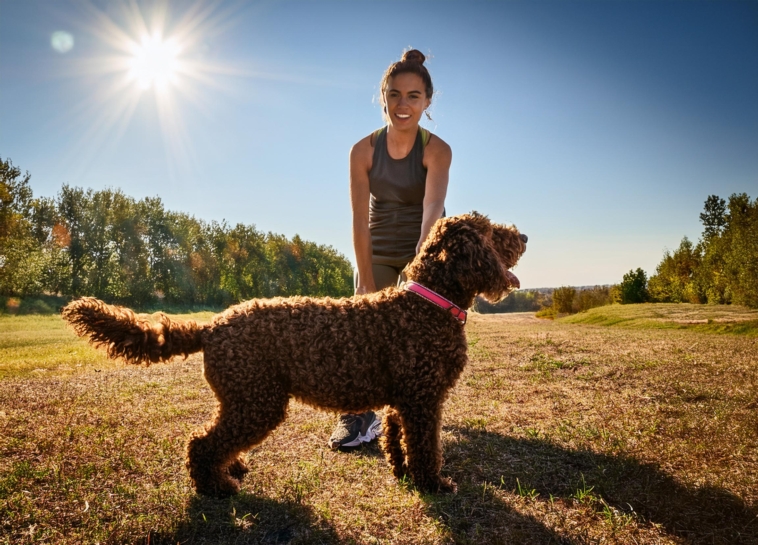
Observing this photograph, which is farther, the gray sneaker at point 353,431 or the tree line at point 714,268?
the tree line at point 714,268

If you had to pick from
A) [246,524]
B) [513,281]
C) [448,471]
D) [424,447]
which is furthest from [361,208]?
[246,524]

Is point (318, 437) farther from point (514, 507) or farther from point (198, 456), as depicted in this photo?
point (514, 507)

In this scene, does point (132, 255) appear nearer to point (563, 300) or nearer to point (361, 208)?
point (361, 208)

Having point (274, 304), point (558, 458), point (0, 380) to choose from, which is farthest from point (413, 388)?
point (0, 380)

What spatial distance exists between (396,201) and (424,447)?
229 centimetres

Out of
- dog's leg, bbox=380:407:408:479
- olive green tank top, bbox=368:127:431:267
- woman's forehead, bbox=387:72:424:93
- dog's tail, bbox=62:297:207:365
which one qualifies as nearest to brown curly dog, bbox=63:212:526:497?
dog's tail, bbox=62:297:207:365

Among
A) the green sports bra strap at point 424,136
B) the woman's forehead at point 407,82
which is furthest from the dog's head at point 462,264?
the woman's forehead at point 407,82

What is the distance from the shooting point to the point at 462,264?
9.88 ft

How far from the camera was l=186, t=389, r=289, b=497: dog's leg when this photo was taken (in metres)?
2.81

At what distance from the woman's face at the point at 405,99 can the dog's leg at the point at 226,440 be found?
2.60 metres

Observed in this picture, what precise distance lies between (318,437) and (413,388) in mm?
1552

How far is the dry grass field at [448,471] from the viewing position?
2467 mm

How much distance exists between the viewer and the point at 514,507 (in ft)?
8.80

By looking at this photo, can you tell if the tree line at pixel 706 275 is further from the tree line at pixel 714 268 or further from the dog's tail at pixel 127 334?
the dog's tail at pixel 127 334
